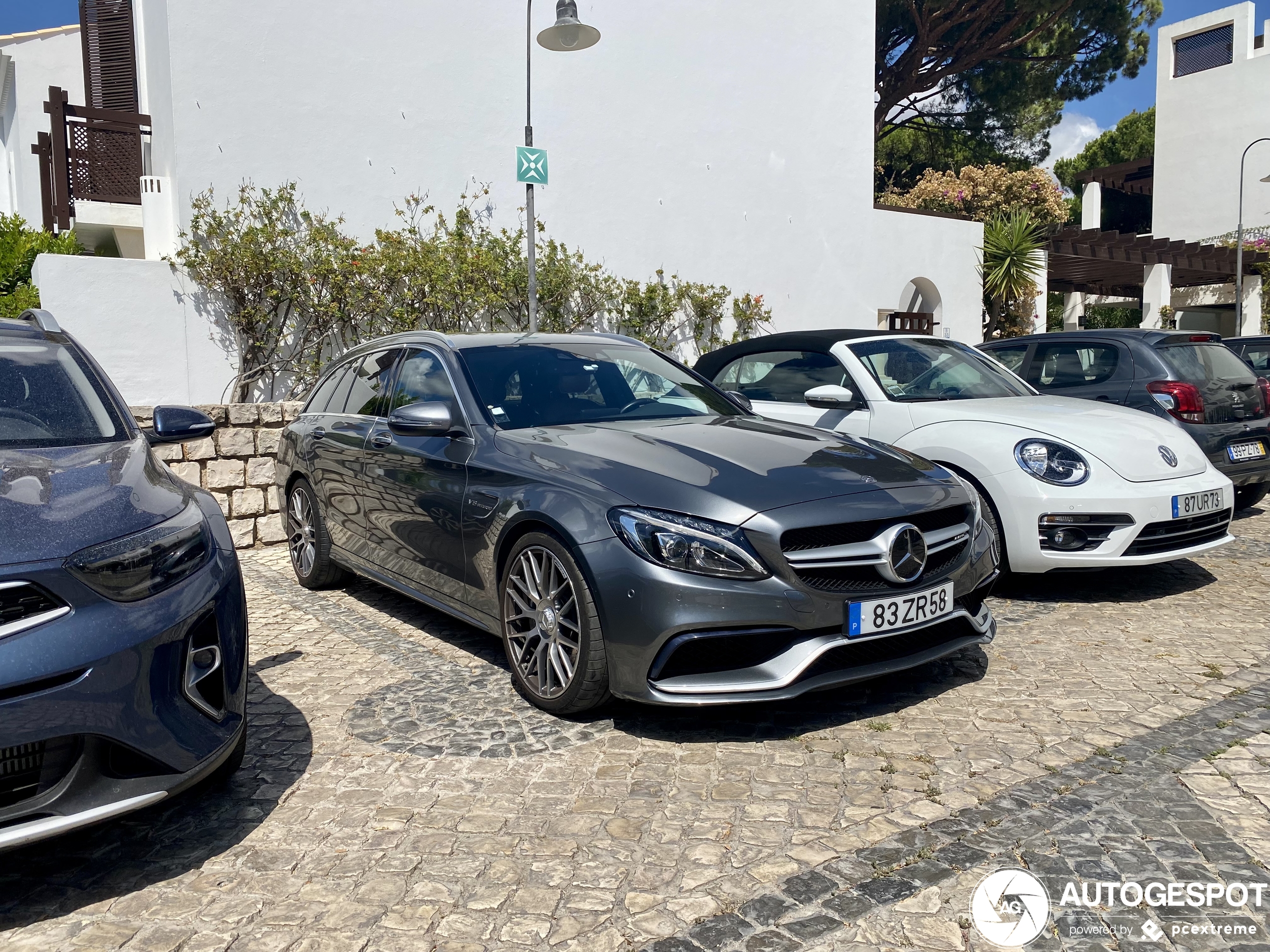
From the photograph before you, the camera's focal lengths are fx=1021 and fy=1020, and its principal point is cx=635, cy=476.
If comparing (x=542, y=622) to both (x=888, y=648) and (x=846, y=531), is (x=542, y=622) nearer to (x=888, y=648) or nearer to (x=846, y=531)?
(x=846, y=531)

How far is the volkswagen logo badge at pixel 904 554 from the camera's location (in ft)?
12.1

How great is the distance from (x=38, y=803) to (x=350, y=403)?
3.49 m

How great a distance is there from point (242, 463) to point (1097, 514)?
618 centimetres

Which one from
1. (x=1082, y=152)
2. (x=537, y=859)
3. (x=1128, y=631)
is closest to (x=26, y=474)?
(x=537, y=859)

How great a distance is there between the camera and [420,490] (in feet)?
15.3

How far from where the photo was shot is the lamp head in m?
9.38

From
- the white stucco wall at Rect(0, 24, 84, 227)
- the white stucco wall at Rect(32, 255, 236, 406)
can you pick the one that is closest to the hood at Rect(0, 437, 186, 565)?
the white stucco wall at Rect(32, 255, 236, 406)

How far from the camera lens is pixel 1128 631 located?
5.10m

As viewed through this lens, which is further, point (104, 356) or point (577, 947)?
point (104, 356)

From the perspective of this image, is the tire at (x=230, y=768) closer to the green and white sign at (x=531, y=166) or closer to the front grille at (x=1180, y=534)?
the front grille at (x=1180, y=534)

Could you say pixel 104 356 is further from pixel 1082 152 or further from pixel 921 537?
pixel 1082 152

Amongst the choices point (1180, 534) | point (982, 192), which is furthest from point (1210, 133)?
point (1180, 534)

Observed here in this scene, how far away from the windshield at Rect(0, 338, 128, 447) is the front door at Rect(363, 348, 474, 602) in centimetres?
131

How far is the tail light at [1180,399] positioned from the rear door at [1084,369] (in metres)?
0.26
